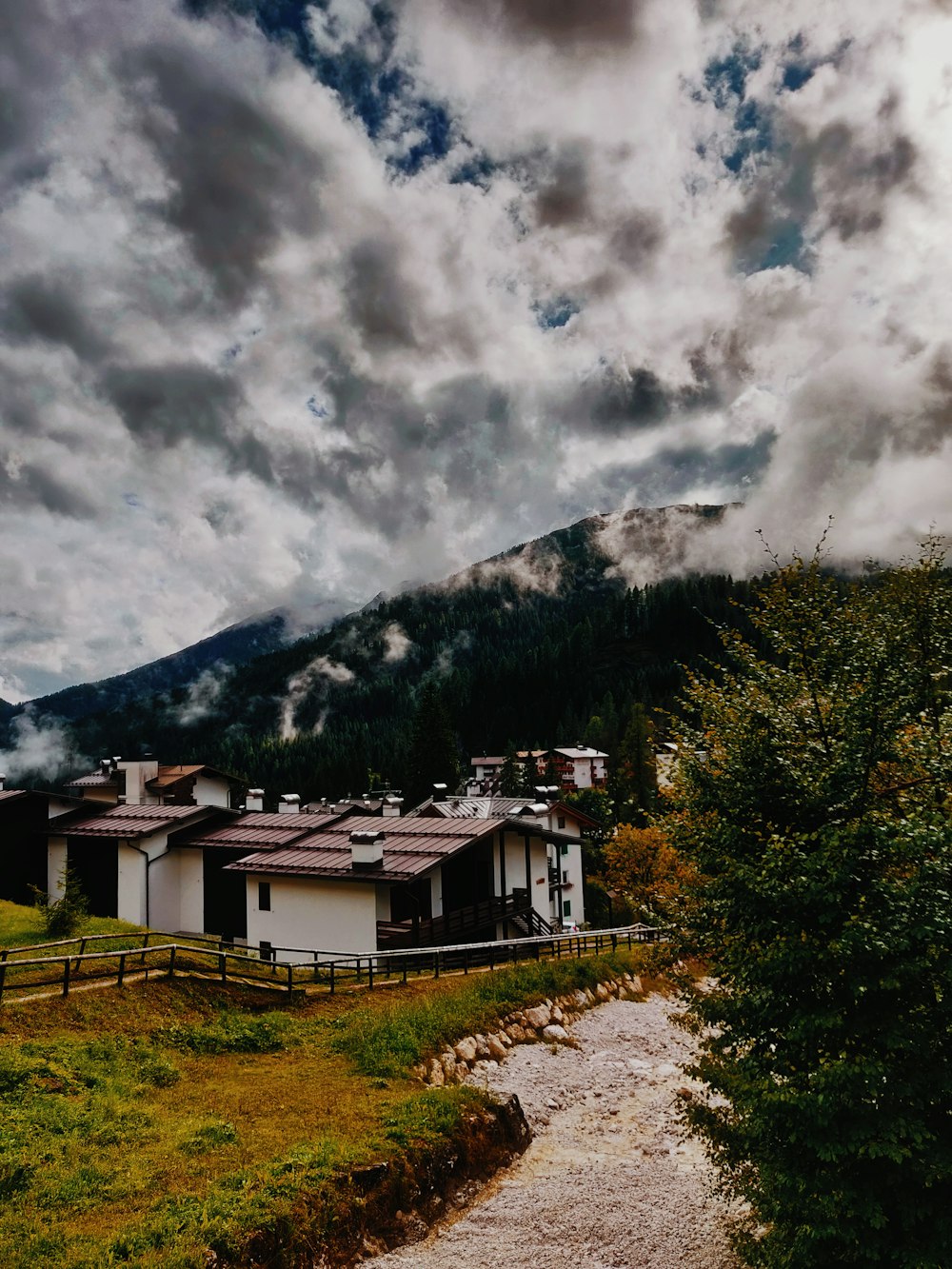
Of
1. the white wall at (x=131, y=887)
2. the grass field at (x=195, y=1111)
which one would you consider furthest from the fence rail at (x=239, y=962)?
the white wall at (x=131, y=887)

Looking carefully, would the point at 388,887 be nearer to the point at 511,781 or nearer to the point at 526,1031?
the point at 526,1031

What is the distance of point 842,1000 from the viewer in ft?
35.7

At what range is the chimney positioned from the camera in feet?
103

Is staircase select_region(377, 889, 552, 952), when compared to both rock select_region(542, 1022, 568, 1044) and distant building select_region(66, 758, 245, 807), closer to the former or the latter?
rock select_region(542, 1022, 568, 1044)

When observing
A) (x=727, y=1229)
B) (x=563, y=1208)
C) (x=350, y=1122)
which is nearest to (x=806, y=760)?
(x=727, y=1229)

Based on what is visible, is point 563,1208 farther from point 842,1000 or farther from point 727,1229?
point 842,1000

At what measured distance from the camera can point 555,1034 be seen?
25.6m

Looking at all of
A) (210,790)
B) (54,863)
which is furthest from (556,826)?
(210,790)

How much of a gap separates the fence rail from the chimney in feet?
13.6

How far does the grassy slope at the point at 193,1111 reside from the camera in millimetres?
10516

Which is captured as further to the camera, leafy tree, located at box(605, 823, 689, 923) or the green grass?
leafy tree, located at box(605, 823, 689, 923)

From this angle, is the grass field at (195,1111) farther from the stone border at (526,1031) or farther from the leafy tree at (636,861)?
the leafy tree at (636,861)

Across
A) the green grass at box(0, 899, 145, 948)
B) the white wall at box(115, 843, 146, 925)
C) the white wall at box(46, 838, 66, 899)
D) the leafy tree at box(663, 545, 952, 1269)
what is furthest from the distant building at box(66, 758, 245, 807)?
the leafy tree at box(663, 545, 952, 1269)

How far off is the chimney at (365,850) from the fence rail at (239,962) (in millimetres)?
4133
